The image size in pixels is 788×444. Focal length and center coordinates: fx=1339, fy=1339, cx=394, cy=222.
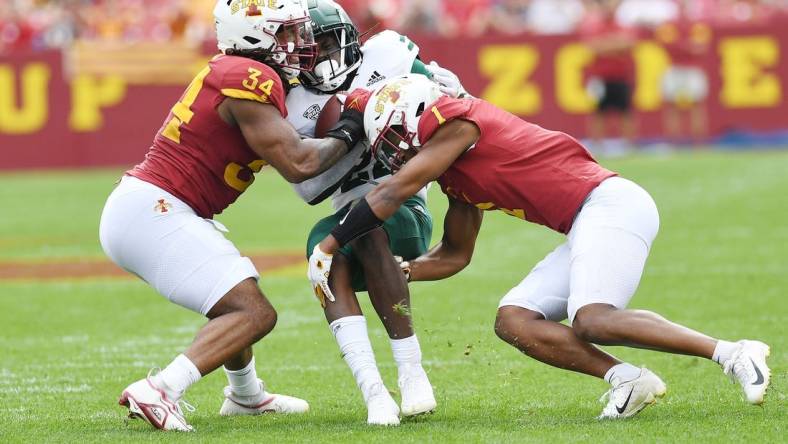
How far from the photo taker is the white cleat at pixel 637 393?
191 inches

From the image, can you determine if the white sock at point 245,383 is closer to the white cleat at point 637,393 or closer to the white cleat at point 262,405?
the white cleat at point 262,405

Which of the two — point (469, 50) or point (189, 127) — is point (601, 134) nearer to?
point (469, 50)

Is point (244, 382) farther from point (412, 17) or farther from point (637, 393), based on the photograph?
point (412, 17)

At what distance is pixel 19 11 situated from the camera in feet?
70.6

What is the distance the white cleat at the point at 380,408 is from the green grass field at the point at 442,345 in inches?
3.3

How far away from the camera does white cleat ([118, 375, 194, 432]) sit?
16.0 ft

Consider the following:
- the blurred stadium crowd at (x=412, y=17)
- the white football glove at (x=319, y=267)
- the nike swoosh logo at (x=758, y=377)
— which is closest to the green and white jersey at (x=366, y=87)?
the white football glove at (x=319, y=267)

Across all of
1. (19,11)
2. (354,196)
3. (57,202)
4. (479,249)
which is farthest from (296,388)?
(19,11)

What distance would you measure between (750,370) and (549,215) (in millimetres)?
946

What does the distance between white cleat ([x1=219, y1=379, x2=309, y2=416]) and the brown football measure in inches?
42.9

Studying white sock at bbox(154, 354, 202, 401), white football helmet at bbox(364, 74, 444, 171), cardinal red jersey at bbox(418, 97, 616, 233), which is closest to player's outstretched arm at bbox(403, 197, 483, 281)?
cardinal red jersey at bbox(418, 97, 616, 233)

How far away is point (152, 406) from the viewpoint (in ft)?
16.0

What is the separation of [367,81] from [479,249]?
206 inches

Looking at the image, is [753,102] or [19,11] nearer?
[753,102]
